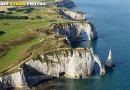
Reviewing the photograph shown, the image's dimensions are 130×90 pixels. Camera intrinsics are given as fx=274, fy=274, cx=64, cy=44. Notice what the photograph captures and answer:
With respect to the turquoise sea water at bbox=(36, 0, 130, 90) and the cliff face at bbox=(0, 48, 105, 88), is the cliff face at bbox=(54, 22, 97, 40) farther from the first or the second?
the cliff face at bbox=(0, 48, 105, 88)

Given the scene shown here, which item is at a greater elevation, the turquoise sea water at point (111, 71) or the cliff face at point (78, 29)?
the cliff face at point (78, 29)

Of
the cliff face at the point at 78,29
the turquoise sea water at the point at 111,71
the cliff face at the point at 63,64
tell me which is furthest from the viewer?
the cliff face at the point at 78,29

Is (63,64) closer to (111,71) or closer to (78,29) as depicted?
(111,71)

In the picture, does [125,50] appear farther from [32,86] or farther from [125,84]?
[32,86]

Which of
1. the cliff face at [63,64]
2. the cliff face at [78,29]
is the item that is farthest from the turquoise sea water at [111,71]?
the cliff face at [78,29]

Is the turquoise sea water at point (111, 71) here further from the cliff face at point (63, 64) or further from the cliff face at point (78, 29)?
the cliff face at point (78, 29)

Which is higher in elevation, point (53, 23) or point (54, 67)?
point (53, 23)

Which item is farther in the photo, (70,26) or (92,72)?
(70,26)

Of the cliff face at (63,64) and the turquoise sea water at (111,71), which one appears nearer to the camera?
the turquoise sea water at (111,71)

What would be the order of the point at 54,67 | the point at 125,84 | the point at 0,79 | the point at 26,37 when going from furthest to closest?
the point at 26,37, the point at 54,67, the point at 125,84, the point at 0,79

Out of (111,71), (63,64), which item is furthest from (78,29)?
(63,64)

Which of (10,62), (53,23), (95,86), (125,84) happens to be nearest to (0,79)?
(10,62)
